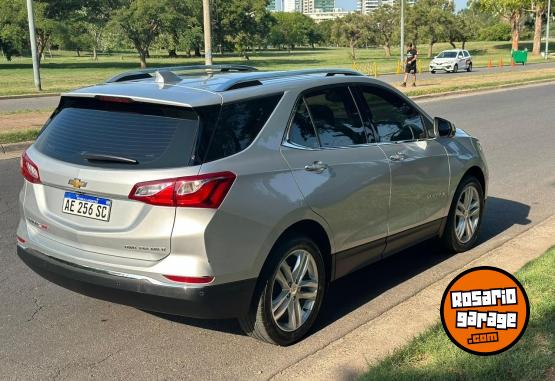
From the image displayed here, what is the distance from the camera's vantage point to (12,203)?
304 inches

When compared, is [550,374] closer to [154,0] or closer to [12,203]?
[12,203]

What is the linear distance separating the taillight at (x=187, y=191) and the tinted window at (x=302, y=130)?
2.45ft

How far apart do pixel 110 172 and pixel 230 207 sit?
72 centimetres

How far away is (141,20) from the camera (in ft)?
166

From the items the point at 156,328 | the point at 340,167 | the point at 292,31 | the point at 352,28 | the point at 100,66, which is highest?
the point at 292,31

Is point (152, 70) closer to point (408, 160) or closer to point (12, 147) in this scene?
point (408, 160)

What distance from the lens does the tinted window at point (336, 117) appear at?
430 centimetres

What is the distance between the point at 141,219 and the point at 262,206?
0.68 meters

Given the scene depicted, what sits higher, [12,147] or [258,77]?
[258,77]

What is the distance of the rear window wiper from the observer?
358 centimetres

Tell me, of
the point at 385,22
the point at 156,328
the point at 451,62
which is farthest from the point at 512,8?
the point at 156,328

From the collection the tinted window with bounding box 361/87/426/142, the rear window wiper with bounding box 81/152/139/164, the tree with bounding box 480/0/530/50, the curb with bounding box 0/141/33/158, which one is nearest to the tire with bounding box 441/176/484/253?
the tinted window with bounding box 361/87/426/142

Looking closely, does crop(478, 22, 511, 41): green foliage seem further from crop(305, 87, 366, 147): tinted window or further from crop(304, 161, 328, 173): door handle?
crop(304, 161, 328, 173): door handle

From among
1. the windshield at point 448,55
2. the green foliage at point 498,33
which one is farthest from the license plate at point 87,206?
the green foliage at point 498,33
